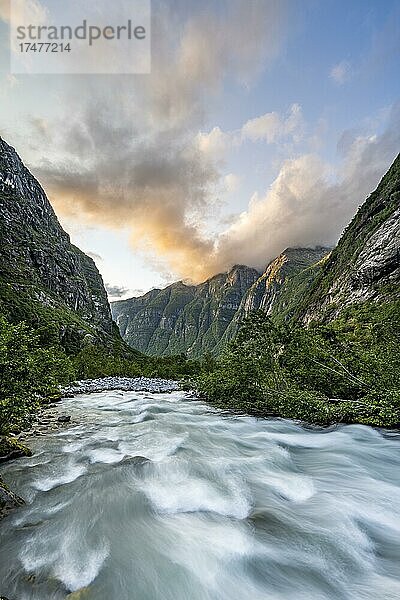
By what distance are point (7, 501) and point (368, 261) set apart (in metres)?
72.2

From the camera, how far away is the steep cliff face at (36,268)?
102 meters

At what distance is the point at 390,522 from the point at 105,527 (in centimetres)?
594

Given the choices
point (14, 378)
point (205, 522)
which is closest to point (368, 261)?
point (205, 522)

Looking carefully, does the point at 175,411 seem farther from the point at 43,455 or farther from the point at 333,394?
the point at 43,455

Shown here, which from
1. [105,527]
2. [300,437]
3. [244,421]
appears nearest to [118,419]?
[244,421]

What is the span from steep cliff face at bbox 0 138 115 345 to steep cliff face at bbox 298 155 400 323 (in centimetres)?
7665

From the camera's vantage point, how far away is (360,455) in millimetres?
11328

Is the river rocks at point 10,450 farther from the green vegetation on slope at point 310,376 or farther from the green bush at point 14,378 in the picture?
the green vegetation on slope at point 310,376

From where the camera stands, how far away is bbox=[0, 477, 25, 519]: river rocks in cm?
691

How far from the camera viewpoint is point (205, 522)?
22.5 feet

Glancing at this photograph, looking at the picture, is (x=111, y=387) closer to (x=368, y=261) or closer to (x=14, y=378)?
(x=14, y=378)

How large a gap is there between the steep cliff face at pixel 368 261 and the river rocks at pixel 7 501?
53293mm

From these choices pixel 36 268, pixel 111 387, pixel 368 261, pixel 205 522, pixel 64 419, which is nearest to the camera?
pixel 205 522

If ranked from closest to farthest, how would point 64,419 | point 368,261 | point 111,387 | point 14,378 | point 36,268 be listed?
1. point 14,378
2. point 64,419
3. point 111,387
4. point 368,261
5. point 36,268
